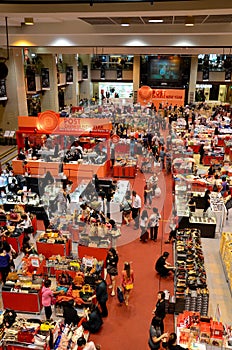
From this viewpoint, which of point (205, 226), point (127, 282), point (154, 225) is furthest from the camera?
point (205, 226)

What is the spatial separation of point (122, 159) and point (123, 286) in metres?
10.6

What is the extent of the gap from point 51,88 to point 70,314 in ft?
82.2

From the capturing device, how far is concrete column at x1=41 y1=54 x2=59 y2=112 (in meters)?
29.3

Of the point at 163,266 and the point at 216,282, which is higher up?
the point at 163,266

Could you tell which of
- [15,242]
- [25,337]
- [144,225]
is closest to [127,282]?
[25,337]

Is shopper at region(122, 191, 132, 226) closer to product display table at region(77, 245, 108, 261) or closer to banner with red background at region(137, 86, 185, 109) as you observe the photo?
product display table at region(77, 245, 108, 261)

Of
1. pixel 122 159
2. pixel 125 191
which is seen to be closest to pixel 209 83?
pixel 122 159

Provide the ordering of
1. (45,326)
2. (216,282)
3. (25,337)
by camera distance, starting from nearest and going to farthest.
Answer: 1. (25,337)
2. (45,326)
3. (216,282)

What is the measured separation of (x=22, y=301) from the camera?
8.51 meters

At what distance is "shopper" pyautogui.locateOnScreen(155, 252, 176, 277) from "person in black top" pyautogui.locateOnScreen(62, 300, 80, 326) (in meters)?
2.90

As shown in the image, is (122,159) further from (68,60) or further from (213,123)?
(68,60)

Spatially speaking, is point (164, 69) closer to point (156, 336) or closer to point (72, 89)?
point (72, 89)

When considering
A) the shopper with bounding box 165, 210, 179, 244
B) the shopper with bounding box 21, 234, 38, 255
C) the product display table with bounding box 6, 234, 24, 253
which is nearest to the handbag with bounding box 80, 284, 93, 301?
the shopper with bounding box 21, 234, 38, 255

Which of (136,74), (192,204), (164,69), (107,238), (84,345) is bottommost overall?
(84,345)
